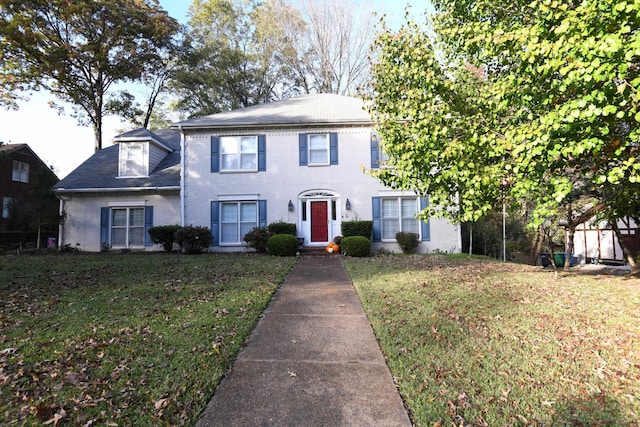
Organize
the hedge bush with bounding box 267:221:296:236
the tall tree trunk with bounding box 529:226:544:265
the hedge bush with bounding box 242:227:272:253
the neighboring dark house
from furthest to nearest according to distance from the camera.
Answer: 1. the neighboring dark house
2. the tall tree trunk with bounding box 529:226:544:265
3. the hedge bush with bounding box 267:221:296:236
4. the hedge bush with bounding box 242:227:272:253

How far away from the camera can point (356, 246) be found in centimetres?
1220

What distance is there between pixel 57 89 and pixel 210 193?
15977mm

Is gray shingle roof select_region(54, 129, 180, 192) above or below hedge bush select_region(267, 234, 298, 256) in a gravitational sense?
above

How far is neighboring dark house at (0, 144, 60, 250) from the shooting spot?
1596 centimetres

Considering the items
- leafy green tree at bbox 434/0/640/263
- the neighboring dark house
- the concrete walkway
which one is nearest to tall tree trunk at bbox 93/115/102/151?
the neighboring dark house

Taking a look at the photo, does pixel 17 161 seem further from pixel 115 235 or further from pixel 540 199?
pixel 540 199

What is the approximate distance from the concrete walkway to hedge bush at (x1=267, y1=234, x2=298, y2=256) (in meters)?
6.41

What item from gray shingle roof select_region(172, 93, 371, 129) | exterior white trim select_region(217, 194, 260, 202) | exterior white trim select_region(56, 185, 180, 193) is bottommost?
exterior white trim select_region(217, 194, 260, 202)

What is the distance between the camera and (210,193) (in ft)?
46.6

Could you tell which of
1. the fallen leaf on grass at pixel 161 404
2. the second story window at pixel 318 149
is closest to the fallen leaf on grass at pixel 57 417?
the fallen leaf on grass at pixel 161 404

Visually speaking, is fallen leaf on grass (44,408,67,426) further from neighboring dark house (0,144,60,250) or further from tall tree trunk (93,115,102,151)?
tall tree trunk (93,115,102,151)

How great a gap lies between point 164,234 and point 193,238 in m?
1.47

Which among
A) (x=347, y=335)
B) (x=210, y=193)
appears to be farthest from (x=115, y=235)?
→ (x=347, y=335)

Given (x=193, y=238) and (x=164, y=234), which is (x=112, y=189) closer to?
(x=164, y=234)
